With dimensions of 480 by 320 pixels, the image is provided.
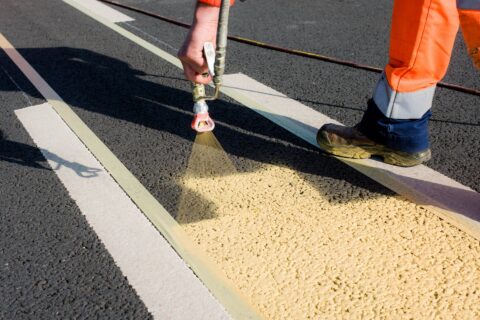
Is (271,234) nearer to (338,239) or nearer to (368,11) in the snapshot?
(338,239)

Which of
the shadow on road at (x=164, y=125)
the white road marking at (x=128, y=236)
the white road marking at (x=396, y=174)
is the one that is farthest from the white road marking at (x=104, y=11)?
the white road marking at (x=128, y=236)

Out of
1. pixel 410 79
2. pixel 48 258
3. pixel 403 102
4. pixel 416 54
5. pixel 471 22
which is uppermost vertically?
pixel 471 22

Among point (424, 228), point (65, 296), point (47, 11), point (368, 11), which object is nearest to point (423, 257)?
point (424, 228)

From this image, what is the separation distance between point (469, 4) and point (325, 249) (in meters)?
1.23

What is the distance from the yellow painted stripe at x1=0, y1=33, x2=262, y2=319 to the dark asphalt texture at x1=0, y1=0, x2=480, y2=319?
0.22 feet

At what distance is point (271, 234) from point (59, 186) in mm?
1245

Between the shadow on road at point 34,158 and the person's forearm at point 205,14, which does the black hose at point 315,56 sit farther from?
the shadow on road at point 34,158

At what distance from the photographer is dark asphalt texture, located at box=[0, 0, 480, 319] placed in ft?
6.88

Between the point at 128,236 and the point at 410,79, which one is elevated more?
the point at 410,79

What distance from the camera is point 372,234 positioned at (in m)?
2.26

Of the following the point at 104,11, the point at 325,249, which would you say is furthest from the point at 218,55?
the point at 104,11

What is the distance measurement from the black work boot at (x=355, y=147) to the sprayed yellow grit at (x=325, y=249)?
298 millimetres

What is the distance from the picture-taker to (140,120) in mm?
3492

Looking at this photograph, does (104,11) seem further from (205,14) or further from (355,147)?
(355,147)
